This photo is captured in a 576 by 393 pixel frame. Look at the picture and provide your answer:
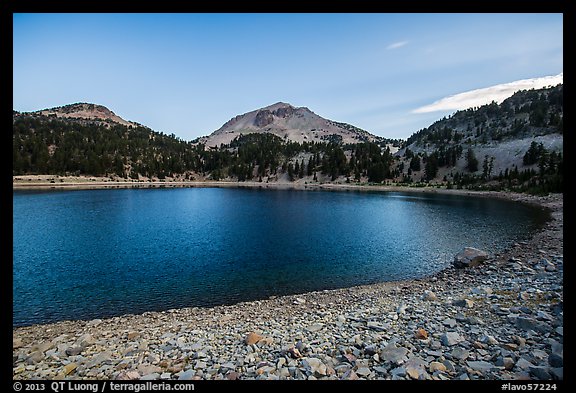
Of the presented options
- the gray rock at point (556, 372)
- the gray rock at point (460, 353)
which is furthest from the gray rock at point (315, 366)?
the gray rock at point (556, 372)

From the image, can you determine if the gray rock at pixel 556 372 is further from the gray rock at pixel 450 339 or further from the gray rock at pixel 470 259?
the gray rock at pixel 470 259

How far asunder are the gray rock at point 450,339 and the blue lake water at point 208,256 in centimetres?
1089

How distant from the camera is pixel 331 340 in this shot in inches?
366

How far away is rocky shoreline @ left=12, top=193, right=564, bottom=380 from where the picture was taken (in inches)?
285

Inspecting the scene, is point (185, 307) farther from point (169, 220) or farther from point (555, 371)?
point (169, 220)

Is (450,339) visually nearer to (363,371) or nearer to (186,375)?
(363,371)

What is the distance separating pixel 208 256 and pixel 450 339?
20865mm

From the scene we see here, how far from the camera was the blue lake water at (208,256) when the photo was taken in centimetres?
1730

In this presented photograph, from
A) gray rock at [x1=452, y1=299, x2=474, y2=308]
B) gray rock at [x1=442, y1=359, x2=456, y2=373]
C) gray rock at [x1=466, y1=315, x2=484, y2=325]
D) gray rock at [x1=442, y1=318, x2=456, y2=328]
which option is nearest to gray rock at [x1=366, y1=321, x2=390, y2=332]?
gray rock at [x1=442, y1=318, x2=456, y2=328]

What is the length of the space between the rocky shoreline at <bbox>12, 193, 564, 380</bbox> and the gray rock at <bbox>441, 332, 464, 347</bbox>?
0.03m
